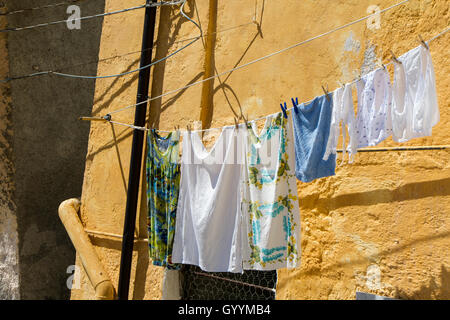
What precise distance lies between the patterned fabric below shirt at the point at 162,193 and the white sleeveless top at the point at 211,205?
20 centimetres

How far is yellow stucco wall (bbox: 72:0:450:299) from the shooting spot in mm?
3672

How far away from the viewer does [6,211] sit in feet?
27.6

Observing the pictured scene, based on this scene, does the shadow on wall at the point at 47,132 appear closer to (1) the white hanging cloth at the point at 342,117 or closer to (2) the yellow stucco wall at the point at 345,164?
(2) the yellow stucco wall at the point at 345,164

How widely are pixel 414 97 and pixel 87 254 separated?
509cm

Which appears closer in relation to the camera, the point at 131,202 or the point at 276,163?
the point at 276,163

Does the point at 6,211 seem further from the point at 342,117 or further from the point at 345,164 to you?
the point at 342,117

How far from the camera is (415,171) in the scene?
3.76 metres

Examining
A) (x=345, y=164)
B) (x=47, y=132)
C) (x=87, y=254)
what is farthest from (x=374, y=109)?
(x=47, y=132)

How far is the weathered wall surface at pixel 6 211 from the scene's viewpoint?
8.43 m

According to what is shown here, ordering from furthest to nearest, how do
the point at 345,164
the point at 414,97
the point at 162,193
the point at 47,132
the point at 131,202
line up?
the point at 47,132
the point at 131,202
the point at 162,193
the point at 345,164
the point at 414,97

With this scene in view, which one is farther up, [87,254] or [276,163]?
[276,163]

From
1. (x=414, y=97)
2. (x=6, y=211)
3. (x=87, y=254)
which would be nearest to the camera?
(x=414, y=97)

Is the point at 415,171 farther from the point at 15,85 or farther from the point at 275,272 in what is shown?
the point at 15,85

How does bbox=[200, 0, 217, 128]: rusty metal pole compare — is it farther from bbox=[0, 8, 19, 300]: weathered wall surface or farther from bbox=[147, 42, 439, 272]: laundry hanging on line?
bbox=[0, 8, 19, 300]: weathered wall surface
